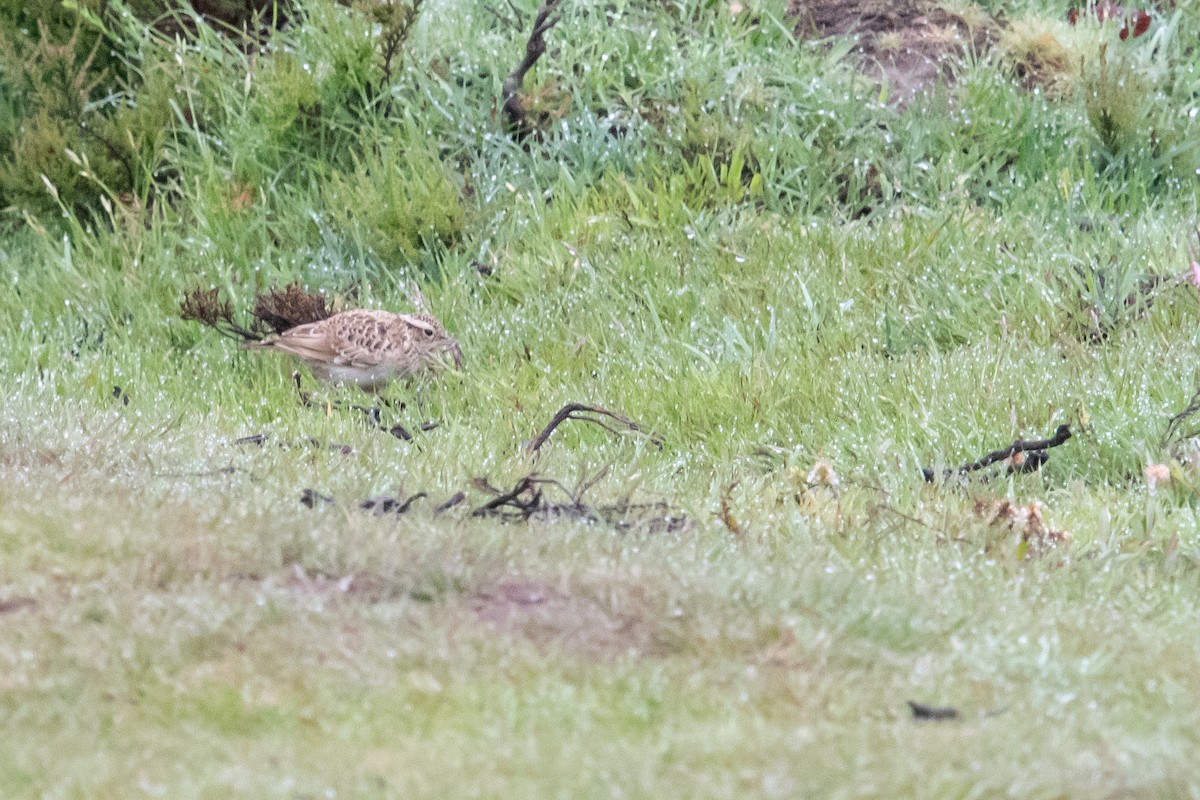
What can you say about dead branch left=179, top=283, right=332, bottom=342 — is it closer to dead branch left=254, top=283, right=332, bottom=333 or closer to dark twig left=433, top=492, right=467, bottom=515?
dead branch left=254, top=283, right=332, bottom=333

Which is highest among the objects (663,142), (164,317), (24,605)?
(24,605)

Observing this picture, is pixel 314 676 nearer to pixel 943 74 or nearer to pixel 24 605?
pixel 24 605

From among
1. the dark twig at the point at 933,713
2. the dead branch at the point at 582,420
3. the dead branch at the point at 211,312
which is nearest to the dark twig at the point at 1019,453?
the dead branch at the point at 582,420

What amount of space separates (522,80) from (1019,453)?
5.11 metres

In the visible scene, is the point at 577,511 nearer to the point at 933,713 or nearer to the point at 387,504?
the point at 387,504

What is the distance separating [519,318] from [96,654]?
16.2ft

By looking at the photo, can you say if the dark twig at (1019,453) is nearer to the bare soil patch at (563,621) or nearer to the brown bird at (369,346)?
the bare soil patch at (563,621)

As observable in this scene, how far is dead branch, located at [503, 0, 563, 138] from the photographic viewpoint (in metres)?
8.88

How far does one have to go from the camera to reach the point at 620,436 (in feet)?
19.5

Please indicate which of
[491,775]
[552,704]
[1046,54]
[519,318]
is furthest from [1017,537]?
[1046,54]

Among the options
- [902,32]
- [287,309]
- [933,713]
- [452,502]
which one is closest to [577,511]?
[452,502]

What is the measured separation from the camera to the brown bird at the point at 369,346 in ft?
22.1

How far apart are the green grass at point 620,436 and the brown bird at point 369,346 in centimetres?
15

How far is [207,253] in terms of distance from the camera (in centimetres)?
841
